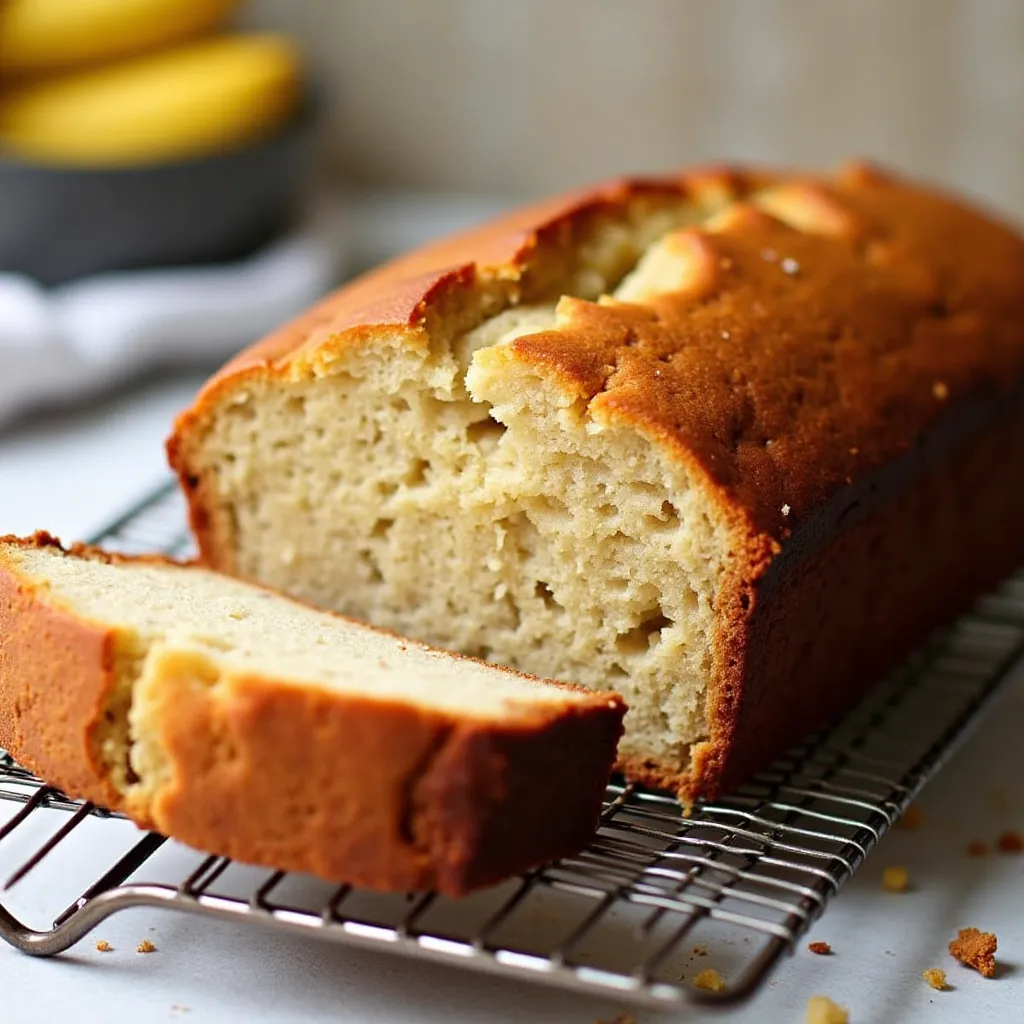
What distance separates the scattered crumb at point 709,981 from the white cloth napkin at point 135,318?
260cm

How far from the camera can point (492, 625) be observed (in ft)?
8.95

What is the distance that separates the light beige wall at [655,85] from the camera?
5.35m

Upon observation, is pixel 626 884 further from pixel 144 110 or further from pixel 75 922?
pixel 144 110

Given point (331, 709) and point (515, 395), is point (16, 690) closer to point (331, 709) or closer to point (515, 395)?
Result: point (331, 709)

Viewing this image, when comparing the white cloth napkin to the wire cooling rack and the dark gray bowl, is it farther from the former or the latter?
the wire cooling rack

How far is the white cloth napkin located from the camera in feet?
13.7

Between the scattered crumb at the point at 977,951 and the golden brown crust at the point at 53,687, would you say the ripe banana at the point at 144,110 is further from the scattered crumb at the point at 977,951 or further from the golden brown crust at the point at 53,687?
the scattered crumb at the point at 977,951

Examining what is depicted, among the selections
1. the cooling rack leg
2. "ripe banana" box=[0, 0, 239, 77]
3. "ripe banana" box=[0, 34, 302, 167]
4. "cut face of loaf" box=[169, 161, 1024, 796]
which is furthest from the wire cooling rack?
"ripe banana" box=[0, 0, 239, 77]

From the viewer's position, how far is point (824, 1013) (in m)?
2.17

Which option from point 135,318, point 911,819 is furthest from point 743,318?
point 135,318

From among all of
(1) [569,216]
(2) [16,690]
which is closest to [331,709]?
(2) [16,690]

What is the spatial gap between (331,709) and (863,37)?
13.2ft

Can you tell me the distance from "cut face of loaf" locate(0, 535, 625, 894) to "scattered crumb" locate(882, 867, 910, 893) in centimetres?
56

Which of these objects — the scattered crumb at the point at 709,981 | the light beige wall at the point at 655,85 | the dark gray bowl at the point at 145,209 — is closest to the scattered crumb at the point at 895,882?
the scattered crumb at the point at 709,981
